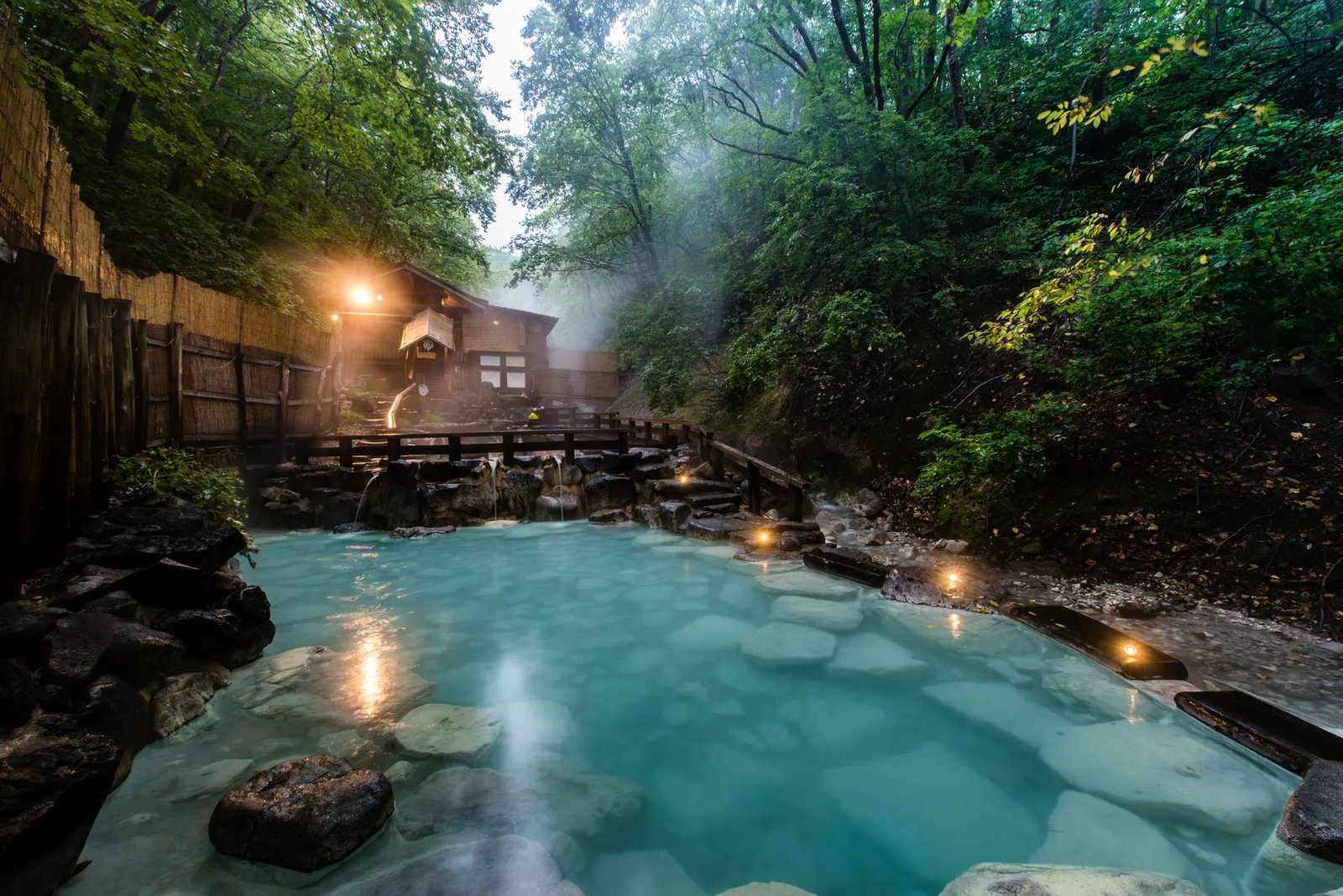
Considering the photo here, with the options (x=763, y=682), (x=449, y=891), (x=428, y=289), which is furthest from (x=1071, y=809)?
(x=428, y=289)

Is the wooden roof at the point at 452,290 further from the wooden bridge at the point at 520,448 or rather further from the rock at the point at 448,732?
the rock at the point at 448,732

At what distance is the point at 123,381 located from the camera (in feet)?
16.6

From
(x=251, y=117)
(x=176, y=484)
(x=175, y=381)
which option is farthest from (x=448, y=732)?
(x=251, y=117)

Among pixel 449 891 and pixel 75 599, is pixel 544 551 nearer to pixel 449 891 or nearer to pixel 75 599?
pixel 75 599

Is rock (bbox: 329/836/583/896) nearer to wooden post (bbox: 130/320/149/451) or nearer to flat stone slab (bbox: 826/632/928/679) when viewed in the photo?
flat stone slab (bbox: 826/632/928/679)

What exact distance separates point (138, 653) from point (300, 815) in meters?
1.81

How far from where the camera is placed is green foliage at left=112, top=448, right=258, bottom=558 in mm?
4773

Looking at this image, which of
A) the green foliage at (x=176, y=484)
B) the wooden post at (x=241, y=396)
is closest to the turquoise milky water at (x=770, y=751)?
the green foliage at (x=176, y=484)

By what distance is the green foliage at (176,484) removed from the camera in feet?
15.7

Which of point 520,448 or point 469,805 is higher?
point 520,448

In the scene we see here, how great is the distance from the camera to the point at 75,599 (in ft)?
10.3

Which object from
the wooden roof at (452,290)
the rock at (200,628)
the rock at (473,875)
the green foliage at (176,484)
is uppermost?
the wooden roof at (452,290)

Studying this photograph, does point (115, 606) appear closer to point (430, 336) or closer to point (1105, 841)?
point (1105, 841)

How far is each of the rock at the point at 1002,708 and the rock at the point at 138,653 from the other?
206 inches
